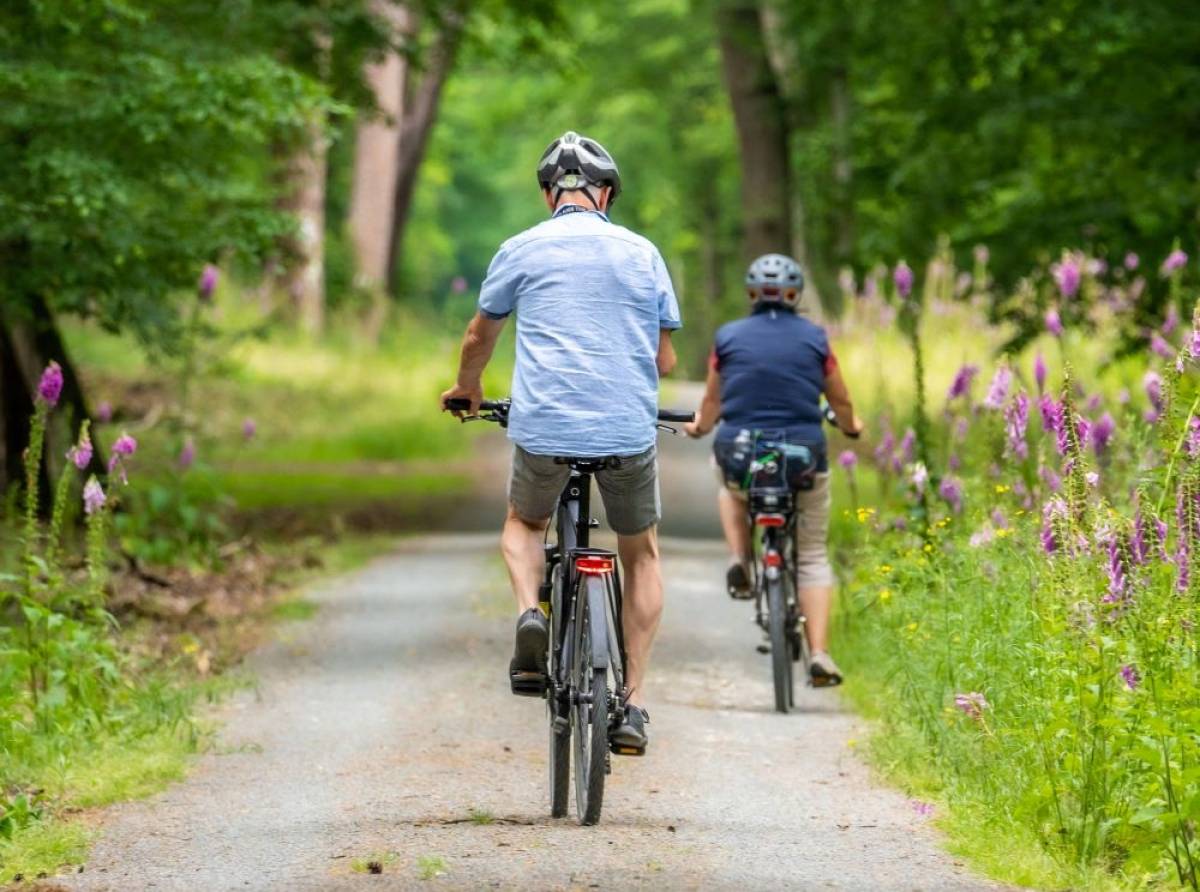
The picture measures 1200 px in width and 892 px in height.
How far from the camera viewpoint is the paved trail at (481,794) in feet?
21.8

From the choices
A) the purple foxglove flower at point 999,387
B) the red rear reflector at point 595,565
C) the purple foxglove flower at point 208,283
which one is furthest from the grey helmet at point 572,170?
the purple foxglove flower at point 208,283

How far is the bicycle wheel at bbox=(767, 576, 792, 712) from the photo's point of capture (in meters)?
10.2

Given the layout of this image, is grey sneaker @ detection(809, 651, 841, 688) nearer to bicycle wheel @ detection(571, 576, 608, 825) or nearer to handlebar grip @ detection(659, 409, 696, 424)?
handlebar grip @ detection(659, 409, 696, 424)

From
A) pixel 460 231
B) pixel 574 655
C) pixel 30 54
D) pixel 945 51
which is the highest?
pixel 460 231

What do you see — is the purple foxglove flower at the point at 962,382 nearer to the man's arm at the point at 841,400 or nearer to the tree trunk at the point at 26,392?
the man's arm at the point at 841,400

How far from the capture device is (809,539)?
1078cm

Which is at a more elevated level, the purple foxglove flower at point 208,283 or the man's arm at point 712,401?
the purple foxglove flower at point 208,283

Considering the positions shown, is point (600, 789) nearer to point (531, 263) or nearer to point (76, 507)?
point (531, 263)

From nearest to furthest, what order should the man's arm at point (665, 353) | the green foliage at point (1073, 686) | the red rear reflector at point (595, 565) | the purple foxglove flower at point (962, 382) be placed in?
the green foliage at point (1073, 686), the red rear reflector at point (595, 565), the man's arm at point (665, 353), the purple foxglove flower at point (962, 382)

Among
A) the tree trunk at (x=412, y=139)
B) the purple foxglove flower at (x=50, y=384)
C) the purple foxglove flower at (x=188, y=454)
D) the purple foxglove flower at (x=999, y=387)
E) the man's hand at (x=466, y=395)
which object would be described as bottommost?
the purple foxglove flower at (x=188, y=454)

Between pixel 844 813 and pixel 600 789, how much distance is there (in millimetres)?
1042

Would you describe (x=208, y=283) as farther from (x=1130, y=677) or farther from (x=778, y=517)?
(x=1130, y=677)

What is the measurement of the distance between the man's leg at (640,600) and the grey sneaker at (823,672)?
8.83 ft

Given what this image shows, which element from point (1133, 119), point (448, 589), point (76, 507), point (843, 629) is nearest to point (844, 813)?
point (843, 629)
